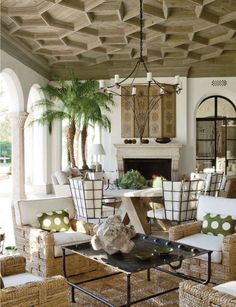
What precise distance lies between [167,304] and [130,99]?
25.5 feet

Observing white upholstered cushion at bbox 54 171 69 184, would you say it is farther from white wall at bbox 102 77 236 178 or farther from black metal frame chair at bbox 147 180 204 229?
white wall at bbox 102 77 236 178

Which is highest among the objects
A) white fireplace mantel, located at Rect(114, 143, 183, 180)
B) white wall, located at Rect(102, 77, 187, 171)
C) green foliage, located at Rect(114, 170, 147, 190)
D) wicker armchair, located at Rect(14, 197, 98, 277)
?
white wall, located at Rect(102, 77, 187, 171)

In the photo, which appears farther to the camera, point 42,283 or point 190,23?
point 190,23

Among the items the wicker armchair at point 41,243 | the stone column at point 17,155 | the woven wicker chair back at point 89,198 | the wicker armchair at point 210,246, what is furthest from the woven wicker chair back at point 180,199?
the stone column at point 17,155

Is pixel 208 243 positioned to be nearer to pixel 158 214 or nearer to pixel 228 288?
→ pixel 228 288

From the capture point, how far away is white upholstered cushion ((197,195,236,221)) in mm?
4246

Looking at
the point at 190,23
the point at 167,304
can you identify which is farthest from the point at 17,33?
the point at 167,304

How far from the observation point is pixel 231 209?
4.23 meters

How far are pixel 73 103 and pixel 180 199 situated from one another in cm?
579

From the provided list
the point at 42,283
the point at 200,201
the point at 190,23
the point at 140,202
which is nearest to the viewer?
the point at 42,283

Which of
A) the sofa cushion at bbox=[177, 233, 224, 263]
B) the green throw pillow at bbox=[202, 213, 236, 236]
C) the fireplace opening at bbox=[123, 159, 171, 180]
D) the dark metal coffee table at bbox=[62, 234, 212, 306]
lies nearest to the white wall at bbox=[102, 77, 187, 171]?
the fireplace opening at bbox=[123, 159, 171, 180]

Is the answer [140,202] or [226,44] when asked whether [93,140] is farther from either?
[140,202]

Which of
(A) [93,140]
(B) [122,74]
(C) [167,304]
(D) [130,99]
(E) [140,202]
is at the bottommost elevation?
(C) [167,304]

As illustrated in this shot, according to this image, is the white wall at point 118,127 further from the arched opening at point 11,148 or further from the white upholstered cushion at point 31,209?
the white upholstered cushion at point 31,209
